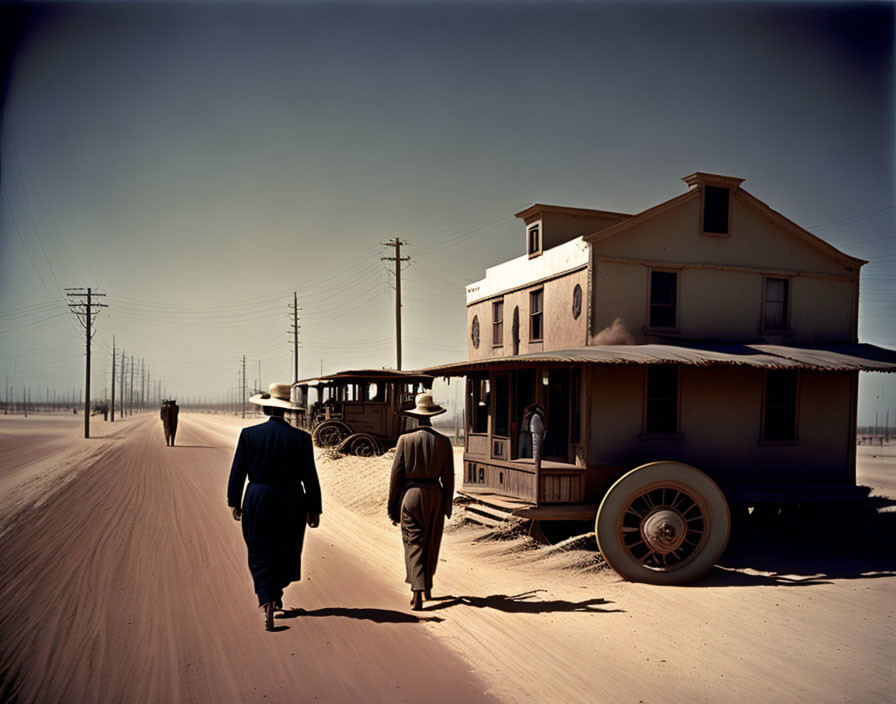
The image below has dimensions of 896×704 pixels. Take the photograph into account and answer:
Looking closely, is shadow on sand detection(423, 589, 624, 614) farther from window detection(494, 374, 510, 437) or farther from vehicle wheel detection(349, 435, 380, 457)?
vehicle wheel detection(349, 435, 380, 457)

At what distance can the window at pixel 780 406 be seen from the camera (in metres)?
12.1

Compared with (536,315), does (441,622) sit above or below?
below

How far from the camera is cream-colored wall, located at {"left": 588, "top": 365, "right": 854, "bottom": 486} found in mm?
10961

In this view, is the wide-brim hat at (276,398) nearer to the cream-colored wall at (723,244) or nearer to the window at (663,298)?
the cream-colored wall at (723,244)

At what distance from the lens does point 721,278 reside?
40.5 feet

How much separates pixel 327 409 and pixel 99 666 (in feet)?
72.0

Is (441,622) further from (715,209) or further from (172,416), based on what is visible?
(172,416)

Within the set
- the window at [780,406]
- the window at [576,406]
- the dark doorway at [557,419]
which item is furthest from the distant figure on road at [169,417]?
the window at [780,406]

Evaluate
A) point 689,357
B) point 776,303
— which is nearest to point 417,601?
point 689,357

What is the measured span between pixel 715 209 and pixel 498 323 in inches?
201

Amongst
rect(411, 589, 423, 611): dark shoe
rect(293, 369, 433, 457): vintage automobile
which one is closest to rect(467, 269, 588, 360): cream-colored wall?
rect(411, 589, 423, 611): dark shoe

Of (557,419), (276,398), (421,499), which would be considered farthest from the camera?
(557,419)

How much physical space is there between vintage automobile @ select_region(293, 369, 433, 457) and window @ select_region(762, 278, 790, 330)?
13.8 m

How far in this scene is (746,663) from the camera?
611 centimetres
